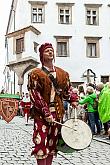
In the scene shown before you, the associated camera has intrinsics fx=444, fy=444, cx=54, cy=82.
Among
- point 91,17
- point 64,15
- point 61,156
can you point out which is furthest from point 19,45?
point 61,156

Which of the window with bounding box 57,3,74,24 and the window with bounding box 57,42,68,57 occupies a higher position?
the window with bounding box 57,3,74,24

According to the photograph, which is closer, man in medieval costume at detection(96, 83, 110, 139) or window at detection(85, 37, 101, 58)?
man in medieval costume at detection(96, 83, 110, 139)

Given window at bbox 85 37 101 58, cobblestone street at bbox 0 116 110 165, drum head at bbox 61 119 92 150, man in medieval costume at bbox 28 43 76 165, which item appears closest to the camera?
drum head at bbox 61 119 92 150

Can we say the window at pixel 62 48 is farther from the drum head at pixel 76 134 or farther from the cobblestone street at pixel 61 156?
the drum head at pixel 76 134

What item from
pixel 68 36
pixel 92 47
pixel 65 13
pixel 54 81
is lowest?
pixel 54 81

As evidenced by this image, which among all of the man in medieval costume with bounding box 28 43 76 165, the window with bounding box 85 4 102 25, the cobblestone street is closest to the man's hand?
the man in medieval costume with bounding box 28 43 76 165

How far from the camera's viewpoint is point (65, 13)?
3719cm

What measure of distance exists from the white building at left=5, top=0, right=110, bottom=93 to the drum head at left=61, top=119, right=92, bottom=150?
3008 centimetres

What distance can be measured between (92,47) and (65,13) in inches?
143

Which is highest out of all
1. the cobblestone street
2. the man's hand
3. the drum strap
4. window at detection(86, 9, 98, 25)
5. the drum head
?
window at detection(86, 9, 98, 25)

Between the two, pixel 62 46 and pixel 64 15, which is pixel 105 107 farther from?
pixel 64 15

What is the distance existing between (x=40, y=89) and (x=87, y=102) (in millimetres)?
8825

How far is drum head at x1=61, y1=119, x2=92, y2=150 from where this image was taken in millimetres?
5059

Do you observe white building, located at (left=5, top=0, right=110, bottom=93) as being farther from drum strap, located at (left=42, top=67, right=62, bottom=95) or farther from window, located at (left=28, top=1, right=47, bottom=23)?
drum strap, located at (left=42, top=67, right=62, bottom=95)
